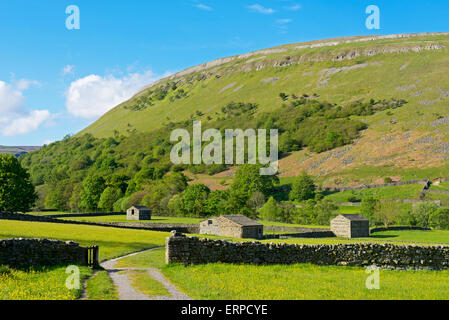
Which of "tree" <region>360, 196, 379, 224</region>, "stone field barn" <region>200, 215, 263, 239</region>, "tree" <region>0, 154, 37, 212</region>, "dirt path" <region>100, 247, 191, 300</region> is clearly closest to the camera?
"dirt path" <region>100, 247, 191, 300</region>

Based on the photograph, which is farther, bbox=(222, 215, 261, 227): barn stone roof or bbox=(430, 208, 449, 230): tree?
bbox=(430, 208, 449, 230): tree

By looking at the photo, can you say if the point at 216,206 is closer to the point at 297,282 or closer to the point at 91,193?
the point at 91,193

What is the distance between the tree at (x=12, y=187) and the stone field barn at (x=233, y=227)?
118 feet

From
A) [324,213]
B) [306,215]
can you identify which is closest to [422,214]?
[324,213]

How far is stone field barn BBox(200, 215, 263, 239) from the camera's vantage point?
75775mm

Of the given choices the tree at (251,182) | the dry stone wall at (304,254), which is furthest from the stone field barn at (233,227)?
the tree at (251,182)

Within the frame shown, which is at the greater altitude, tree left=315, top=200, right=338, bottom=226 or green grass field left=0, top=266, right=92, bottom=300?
green grass field left=0, top=266, right=92, bottom=300

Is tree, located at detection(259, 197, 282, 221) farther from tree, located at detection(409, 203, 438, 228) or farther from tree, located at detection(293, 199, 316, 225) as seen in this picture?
tree, located at detection(409, 203, 438, 228)

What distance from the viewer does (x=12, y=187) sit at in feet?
279

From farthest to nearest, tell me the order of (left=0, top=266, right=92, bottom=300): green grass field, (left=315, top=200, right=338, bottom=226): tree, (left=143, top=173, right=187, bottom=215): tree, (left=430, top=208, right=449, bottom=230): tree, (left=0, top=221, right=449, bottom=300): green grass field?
1. (left=143, top=173, right=187, bottom=215): tree
2. (left=315, top=200, right=338, bottom=226): tree
3. (left=430, top=208, right=449, bottom=230): tree
4. (left=0, top=221, right=449, bottom=300): green grass field
5. (left=0, top=266, right=92, bottom=300): green grass field

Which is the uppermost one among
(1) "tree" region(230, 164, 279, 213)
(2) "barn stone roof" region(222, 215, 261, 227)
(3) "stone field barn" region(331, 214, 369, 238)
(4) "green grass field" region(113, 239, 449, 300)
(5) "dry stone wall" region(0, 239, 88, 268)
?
(1) "tree" region(230, 164, 279, 213)

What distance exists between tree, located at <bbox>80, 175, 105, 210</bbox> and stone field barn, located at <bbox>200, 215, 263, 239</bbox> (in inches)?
3362

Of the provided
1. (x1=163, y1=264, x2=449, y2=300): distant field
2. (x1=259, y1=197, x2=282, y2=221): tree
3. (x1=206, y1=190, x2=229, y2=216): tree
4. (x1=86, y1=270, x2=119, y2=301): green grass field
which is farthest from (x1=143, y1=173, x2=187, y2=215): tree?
(x1=86, y1=270, x2=119, y2=301): green grass field
